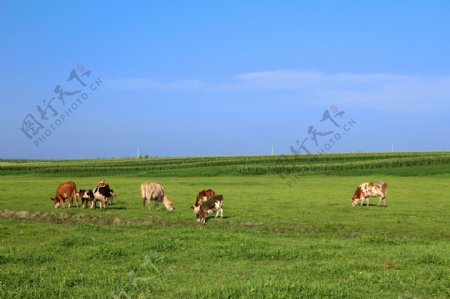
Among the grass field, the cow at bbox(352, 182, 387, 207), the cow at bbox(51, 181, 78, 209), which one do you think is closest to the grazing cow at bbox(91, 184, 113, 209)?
the grass field

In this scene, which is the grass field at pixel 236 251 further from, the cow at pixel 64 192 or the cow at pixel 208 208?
the cow at pixel 64 192

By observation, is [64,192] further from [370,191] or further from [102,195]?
[370,191]

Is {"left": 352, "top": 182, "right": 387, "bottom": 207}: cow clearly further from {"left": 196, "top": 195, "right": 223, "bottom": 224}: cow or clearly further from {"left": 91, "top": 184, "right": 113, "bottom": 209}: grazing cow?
{"left": 91, "top": 184, "right": 113, "bottom": 209}: grazing cow

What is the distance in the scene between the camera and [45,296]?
11.5 meters

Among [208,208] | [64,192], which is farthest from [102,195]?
[208,208]

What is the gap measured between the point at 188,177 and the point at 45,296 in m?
53.8

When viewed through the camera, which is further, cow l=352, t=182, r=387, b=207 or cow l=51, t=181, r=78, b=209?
cow l=352, t=182, r=387, b=207

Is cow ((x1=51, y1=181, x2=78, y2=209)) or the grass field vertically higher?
cow ((x1=51, y1=181, x2=78, y2=209))

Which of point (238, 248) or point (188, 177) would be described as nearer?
point (238, 248)

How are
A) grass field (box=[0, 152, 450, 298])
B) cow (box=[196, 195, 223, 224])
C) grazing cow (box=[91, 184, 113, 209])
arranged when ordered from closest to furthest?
grass field (box=[0, 152, 450, 298]), cow (box=[196, 195, 223, 224]), grazing cow (box=[91, 184, 113, 209])

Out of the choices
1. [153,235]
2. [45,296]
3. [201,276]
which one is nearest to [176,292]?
[201,276]

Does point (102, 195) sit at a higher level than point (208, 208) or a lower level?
higher

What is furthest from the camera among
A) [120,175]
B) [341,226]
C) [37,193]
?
[120,175]

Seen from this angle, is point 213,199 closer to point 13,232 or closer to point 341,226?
point 341,226
